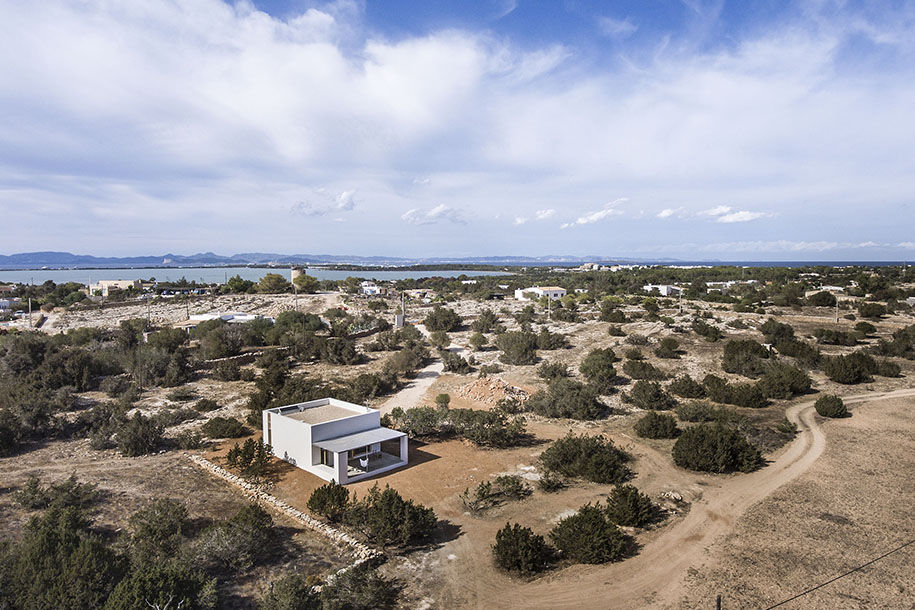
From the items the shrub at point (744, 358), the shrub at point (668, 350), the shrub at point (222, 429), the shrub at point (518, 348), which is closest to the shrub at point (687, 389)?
the shrub at point (744, 358)

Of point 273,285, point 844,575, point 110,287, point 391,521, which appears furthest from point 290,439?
point 110,287

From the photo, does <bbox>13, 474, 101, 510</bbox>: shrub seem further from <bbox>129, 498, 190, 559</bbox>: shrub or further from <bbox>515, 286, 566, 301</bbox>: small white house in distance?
<bbox>515, 286, 566, 301</bbox>: small white house in distance

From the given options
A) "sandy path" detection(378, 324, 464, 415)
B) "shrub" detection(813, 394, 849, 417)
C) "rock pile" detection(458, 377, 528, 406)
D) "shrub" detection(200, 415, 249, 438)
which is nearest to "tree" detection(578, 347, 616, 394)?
"rock pile" detection(458, 377, 528, 406)

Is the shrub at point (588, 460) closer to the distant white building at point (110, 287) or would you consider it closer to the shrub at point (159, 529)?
the shrub at point (159, 529)

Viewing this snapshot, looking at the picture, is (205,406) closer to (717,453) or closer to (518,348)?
(518,348)

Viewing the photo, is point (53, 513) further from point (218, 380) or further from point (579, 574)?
point (218, 380)

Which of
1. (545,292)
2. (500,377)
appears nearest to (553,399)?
(500,377)
